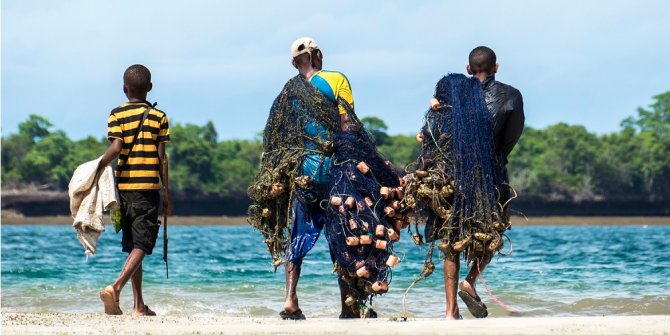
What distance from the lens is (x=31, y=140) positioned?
90.3 m

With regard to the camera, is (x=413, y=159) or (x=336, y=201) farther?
(x=413, y=159)

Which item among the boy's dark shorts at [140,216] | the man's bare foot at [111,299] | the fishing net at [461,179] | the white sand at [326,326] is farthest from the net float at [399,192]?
the man's bare foot at [111,299]

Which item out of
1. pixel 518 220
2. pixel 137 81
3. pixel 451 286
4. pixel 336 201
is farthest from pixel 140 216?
pixel 518 220

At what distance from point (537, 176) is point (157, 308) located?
74.6 m

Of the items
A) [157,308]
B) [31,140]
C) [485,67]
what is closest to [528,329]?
[485,67]

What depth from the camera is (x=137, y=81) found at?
708 centimetres

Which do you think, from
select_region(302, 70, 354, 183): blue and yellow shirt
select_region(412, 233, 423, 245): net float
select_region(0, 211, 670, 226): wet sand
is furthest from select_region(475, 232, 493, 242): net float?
select_region(0, 211, 670, 226): wet sand

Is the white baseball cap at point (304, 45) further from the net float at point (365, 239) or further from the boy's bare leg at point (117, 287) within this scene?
the boy's bare leg at point (117, 287)

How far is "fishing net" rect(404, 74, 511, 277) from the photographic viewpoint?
6633mm

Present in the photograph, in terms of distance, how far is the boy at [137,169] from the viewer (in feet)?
22.8

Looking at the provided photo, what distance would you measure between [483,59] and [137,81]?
2.20 metres

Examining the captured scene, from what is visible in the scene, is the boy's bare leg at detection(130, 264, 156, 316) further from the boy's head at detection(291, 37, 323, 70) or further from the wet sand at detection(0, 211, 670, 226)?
the wet sand at detection(0, 211, 670, 226)

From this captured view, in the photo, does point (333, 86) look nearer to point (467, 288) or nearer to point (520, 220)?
point (467, 288)

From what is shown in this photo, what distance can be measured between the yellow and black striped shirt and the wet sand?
215 ft
